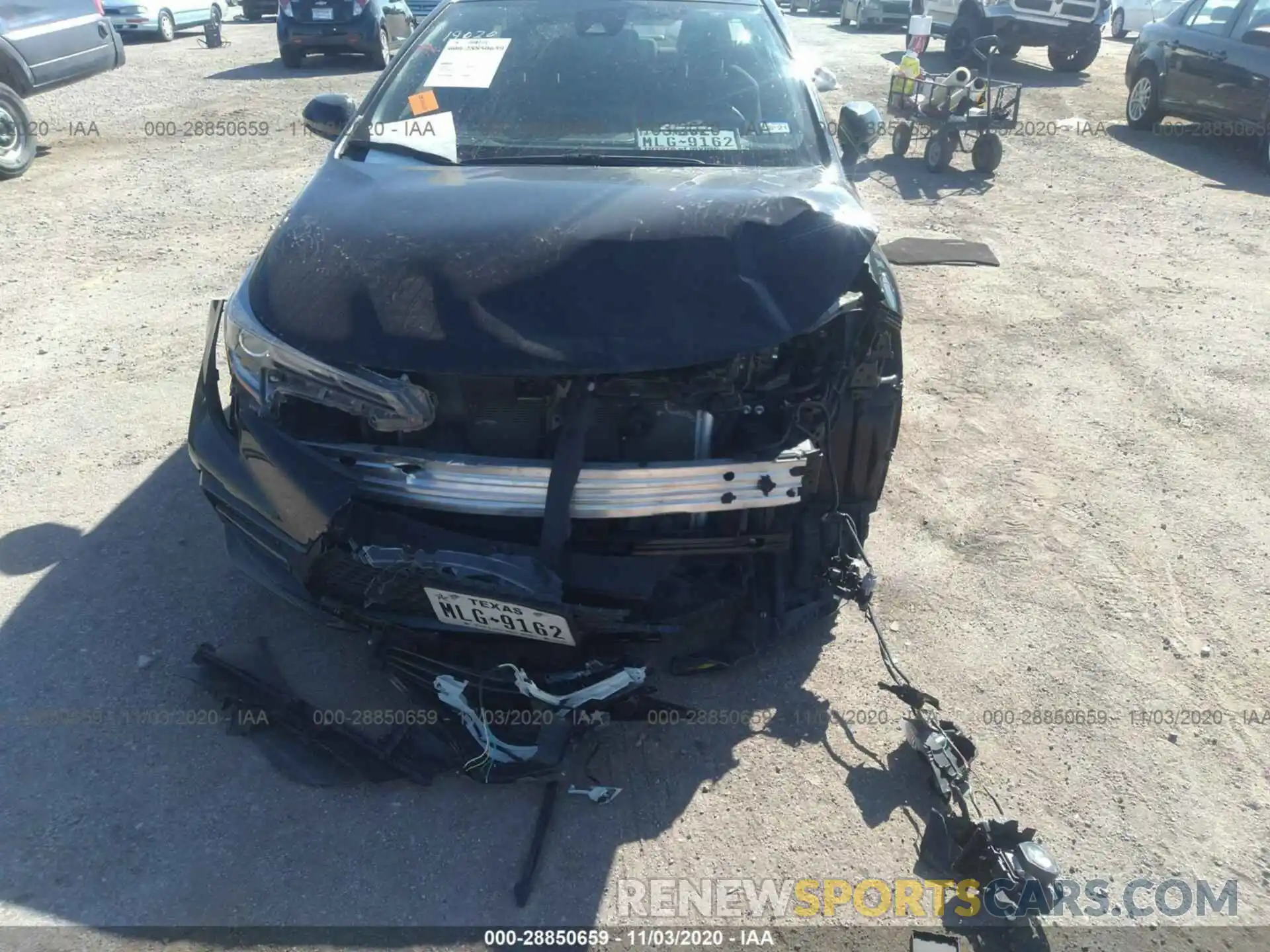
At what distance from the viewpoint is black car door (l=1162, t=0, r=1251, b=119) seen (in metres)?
9.55

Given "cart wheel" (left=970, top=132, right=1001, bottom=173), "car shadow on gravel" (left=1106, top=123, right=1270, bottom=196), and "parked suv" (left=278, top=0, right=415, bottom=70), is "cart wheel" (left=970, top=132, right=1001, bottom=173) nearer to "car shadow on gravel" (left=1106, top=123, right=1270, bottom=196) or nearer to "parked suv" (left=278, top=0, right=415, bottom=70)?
"car shadow on gravel" (left=1106, top=123, right=1270, bottom=196)

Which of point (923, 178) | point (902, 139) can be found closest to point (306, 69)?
point (902, 139)

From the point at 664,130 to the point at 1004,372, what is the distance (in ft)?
8.52

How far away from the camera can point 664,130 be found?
339 centimetres

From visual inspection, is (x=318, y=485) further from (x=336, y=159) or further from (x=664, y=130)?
(x=664, y=130)

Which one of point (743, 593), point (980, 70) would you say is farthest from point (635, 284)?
point (980, 70)

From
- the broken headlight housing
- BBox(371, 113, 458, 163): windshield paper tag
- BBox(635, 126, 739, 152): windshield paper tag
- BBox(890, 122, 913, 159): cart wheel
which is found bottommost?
BBox(890, 122, 913, 159): cart wheel

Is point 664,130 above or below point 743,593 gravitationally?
above

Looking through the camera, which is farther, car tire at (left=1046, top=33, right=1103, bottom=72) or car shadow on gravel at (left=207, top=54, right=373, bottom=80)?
car tire at (left=1046, top=33, right=1103, bottom=72)

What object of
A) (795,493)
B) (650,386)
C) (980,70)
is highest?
(650,386)

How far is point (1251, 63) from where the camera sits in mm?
9156

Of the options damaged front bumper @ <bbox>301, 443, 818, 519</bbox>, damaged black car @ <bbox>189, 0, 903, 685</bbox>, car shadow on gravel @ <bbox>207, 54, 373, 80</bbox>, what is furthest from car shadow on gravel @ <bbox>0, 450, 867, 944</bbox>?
car shadow on gravel @ <bbox>207, 54, 373, 80</bbox>

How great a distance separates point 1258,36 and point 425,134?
9.70 metres

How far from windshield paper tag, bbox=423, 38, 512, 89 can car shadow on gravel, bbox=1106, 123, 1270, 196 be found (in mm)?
7871
